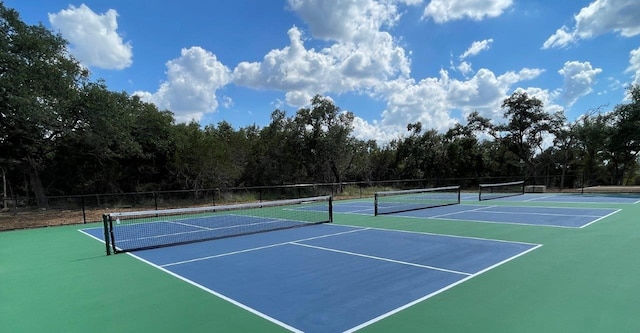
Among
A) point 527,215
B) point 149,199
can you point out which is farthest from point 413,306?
point 149,199

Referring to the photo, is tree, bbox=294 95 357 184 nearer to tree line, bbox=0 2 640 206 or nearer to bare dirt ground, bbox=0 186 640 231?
tree line, bbox=0 2 640 206

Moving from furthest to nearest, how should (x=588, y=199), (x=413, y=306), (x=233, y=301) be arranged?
(x=588, y=199) < (x=233, y=301) < (x=413, y=306)

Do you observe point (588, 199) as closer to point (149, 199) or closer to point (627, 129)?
point (627, 129)

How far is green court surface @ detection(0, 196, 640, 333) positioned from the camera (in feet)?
14.1

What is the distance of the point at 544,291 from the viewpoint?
5.24 m

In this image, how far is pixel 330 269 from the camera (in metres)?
6.79

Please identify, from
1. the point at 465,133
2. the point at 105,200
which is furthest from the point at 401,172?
the point at 105,200

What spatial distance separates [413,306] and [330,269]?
223cm

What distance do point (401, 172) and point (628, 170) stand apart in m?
20.4

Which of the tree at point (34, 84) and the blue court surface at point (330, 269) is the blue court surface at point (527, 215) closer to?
the blue court surface at point (330, 269)

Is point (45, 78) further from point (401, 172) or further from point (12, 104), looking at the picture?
point (401, 172)

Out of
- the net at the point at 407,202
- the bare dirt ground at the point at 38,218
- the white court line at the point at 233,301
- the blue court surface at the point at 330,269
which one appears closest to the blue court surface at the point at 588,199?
the net at the point at 407,202

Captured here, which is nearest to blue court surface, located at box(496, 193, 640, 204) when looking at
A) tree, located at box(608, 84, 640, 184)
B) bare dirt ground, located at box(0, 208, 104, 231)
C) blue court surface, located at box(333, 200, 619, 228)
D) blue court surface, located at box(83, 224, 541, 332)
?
blue court surface, located at box(333, 200, 619, 228)

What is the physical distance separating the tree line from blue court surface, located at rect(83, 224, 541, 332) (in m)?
11.5
